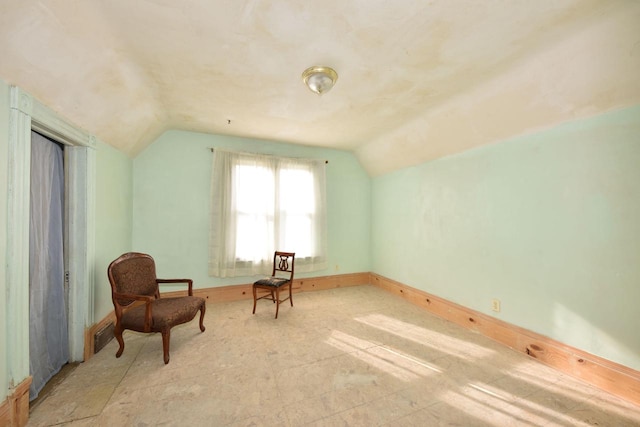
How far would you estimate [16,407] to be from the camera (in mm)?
1500

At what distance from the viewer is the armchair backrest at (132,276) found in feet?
7.45

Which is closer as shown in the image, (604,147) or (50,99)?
(50,99)

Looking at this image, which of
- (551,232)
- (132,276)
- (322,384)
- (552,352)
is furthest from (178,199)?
(552,352)

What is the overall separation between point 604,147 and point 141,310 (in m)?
4.26

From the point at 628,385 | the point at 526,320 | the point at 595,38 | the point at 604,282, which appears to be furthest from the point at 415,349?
the point at 595,38

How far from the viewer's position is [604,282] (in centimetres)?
190

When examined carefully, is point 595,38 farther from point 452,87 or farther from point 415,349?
A: point 415,349

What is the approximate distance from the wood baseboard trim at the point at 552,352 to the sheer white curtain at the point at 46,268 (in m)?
4.06

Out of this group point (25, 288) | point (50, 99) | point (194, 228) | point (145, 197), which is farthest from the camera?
point (194, 228)

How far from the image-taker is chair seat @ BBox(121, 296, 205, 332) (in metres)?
2.20

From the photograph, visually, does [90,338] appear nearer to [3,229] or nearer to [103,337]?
[103,337]

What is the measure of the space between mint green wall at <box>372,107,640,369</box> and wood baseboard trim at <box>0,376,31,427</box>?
3989 mm

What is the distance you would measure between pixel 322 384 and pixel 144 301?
1886mm

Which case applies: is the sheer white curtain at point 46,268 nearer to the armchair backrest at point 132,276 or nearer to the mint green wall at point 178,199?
the armchair backrest at point 132,276
